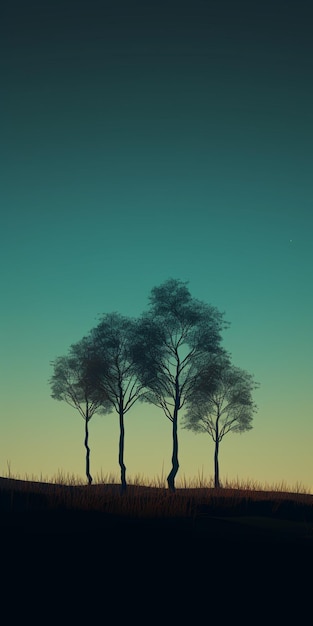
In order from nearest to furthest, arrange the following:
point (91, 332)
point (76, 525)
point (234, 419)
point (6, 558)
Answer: point (6, 558), point (76, 525), point (91, 332), point (234, 419)

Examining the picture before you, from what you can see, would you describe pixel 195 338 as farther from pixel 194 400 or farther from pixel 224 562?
pixel 224 562

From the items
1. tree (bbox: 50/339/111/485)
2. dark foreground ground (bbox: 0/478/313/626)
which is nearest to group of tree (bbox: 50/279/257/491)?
tree (bbox: 50/339/111/485)

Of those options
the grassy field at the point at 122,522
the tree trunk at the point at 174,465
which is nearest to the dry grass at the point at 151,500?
the grassy field at the point at 122,522

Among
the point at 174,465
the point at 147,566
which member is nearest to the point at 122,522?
the point at 147,566

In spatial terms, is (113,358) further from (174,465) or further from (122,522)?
(122,522)

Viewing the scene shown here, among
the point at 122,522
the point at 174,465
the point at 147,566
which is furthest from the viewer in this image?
the point at 174,465

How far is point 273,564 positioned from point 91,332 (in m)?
35.1

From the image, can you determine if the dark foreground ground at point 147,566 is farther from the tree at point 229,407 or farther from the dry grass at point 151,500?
the tree at point 229,407

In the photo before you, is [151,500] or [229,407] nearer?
[151,500]

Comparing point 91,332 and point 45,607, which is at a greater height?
point 91,332

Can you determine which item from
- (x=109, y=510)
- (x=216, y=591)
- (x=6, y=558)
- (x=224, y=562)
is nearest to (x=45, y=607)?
(x=6, y=558)

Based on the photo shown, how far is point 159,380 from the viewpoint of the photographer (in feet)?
135

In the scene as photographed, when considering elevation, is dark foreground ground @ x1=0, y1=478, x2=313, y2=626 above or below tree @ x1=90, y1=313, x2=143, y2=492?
below

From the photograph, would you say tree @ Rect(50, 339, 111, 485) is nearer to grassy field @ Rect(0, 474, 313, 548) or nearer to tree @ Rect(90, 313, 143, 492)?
tree @ Rect(90, 313, 143, 492)
